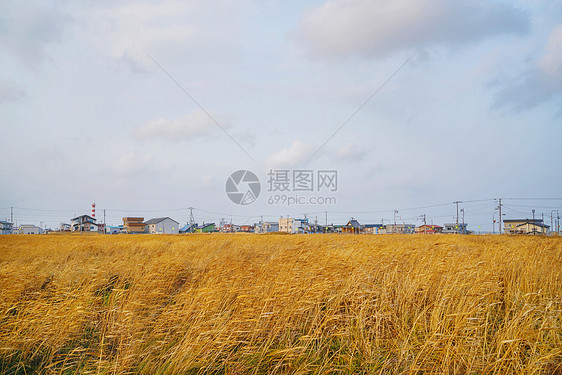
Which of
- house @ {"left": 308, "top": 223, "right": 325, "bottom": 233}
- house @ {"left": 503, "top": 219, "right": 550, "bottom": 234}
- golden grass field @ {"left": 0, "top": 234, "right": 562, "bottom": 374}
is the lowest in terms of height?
house @ {"left": 308, "top": 223, "right": 325, "bottom": 233}

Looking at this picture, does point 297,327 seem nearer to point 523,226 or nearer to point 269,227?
point 523,226

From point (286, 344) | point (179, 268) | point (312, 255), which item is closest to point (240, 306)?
point (286, 344)

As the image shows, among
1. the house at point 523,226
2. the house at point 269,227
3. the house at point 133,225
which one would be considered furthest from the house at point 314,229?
the house at point 523,226

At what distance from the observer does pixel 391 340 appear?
17.9 ft

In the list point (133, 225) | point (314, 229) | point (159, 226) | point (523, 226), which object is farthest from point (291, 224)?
point (523, 226)

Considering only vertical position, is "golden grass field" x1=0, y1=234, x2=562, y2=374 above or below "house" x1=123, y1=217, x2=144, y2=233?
above

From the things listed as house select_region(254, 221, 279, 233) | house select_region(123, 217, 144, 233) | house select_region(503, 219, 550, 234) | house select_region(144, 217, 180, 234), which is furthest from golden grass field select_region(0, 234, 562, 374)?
house select_region(254, 221, 279, 233)

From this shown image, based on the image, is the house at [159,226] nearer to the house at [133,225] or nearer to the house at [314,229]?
the house at [133,225]

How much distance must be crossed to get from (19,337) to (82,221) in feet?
434

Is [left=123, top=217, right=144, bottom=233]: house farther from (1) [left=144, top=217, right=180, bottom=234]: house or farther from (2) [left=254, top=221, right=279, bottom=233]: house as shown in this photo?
(2) [left=254, top=221, right=279, bottom=233]: house

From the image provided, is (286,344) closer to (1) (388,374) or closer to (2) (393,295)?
(1) (388,374)

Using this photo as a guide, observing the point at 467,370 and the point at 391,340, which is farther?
the point at 391,340

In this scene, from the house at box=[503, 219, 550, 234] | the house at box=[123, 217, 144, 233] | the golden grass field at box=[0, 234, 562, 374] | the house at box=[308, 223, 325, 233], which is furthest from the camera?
the house at box=[308, 223, 325, 233]

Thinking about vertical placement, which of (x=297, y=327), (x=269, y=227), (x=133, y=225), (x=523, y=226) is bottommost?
(x=269, y=227)
